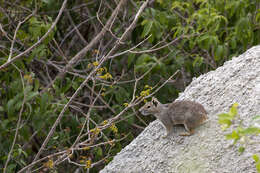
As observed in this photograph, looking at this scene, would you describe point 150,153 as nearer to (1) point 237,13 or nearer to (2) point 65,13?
(1) point 237,13

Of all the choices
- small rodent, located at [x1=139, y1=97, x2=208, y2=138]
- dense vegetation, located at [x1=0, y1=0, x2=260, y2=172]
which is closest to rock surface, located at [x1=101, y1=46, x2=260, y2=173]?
small rodent, located at [x1=139, y1=97, x2=208, y2=138]

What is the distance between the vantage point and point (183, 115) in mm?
3883

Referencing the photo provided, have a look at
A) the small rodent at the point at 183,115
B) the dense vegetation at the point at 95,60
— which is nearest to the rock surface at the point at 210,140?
the small rodent at the point at 183,115

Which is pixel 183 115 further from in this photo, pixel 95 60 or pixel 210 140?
pixel 95 60

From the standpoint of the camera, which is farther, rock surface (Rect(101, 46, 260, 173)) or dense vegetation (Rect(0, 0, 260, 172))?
dense vegetation (Rect(0, 0, 260, 172))

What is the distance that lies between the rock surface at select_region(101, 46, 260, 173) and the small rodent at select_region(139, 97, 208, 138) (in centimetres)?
7

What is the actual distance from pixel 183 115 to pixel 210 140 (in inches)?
13.9

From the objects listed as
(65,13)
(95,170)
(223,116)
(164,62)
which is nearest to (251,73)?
(223,116)

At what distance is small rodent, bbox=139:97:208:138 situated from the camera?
3.73 meters

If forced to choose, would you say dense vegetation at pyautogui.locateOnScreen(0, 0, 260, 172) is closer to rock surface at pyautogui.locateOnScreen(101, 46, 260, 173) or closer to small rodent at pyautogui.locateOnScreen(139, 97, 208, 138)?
rock surface at pyautogui.locateOnScreen(101, 46, 260, 173)

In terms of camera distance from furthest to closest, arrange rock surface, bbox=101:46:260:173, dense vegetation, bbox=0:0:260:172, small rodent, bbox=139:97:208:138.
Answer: dense vegetation, bbox=0:0:260:172 → small rodent, bbox=139:97:208:138 → rock surface, bbox=101:46:260:173

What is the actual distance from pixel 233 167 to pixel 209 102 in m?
0.81

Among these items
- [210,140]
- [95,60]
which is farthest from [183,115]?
[95,60]

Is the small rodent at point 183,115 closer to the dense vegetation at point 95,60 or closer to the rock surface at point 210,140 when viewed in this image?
the rock surface at point 210,140
